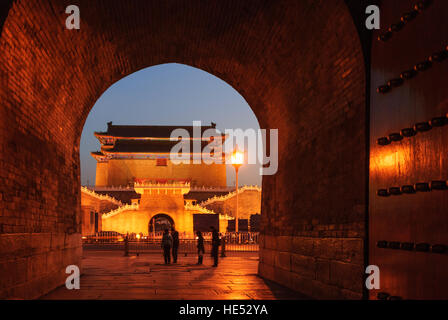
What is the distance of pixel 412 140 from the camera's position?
3.60 metres

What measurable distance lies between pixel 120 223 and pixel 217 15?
37.8 m

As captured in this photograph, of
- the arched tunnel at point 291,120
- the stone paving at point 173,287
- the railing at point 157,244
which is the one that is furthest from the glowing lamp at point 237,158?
the arched tunnel at point 291,120

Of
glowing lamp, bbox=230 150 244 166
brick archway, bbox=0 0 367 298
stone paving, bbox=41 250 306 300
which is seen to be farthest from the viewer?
glowing lamp, bbox=230 150 244 166

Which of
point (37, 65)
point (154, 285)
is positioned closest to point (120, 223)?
point (154, 285)

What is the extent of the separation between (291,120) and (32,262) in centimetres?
556

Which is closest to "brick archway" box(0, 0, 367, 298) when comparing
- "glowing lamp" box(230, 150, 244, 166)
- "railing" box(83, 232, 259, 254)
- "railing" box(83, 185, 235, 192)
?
"glowing lamp" box(230, 150, 244, 166)

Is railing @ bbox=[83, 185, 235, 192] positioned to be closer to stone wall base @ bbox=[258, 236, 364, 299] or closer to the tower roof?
the tower roof

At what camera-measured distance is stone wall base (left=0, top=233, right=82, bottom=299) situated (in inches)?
252

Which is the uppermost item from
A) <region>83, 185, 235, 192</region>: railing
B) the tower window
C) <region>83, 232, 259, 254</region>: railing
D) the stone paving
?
the tower window

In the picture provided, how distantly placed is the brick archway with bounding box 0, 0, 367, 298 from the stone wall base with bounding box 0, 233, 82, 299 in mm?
30

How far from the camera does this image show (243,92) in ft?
39.7

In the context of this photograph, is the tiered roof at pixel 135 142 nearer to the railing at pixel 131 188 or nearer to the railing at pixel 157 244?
the railing at pixel 131 188

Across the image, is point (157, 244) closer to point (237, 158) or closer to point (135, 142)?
point (237, 158)

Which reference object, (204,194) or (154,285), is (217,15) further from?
(204,194)
